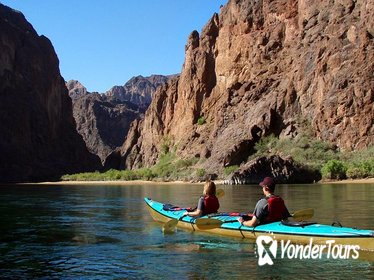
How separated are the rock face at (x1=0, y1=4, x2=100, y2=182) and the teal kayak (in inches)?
5683

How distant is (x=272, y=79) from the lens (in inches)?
4867

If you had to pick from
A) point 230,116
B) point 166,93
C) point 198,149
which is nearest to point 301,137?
point 230,116

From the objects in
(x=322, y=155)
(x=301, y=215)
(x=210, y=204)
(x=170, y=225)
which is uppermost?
(x=322, y=155)

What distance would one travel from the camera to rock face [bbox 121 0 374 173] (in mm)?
102375

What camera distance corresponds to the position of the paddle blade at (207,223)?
20.9 m

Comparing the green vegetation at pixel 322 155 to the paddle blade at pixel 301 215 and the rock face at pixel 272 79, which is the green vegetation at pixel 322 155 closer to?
the rock face at pixel 272 79

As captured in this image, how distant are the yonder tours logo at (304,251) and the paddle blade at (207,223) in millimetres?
2510

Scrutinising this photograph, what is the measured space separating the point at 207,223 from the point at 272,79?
347 ft

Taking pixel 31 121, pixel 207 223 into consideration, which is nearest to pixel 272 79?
pixel 31 121

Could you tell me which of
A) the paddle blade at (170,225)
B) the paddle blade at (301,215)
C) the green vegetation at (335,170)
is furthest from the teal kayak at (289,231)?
the green vegetation at (335,170)

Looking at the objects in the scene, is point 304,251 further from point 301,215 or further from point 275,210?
point 301,215

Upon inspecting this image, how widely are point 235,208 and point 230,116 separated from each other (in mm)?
92065

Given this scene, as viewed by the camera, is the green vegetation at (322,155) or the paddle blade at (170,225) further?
the green vegetation at (322,155)

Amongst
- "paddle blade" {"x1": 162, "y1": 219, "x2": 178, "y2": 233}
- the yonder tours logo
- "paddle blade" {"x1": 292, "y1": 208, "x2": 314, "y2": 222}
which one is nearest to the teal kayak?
the yonder tours logo
